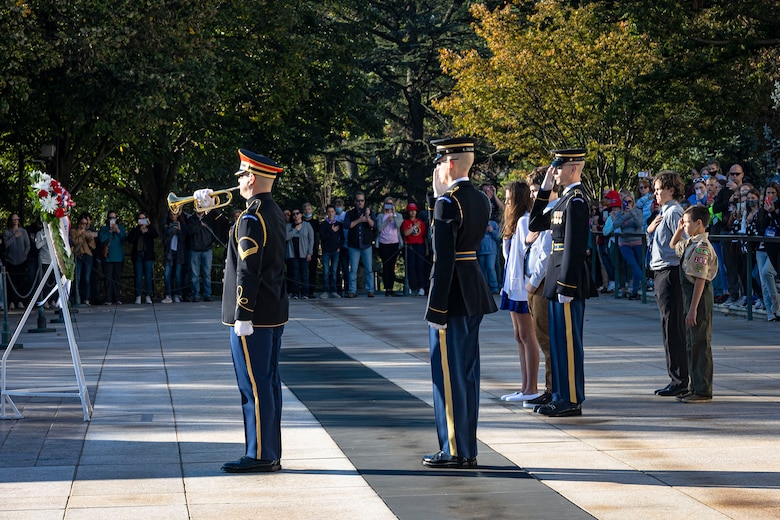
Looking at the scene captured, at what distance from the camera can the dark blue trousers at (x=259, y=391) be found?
736 cm

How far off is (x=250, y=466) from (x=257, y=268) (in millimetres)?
1231

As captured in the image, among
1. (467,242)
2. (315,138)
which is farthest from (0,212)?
(467,242)

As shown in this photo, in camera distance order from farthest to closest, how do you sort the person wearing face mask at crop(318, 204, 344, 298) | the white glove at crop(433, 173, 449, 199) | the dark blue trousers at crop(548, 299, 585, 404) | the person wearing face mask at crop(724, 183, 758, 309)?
the person wearing face mask at crop(318, 204, 344, 298), the person wearing face mask at crop(724, 183, 758, 309), the dark blue trousers at crop(548, 299, 585, 404), the white glove at crop(433, 173, 449, 199)

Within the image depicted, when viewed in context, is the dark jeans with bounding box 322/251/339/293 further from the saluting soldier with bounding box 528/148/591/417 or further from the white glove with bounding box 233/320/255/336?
the white glove with bounding box 233/320/255/336

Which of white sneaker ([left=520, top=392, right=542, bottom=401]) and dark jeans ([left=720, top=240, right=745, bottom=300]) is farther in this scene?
dark jeans ([left=720, top=240, right=745, bottom=300])

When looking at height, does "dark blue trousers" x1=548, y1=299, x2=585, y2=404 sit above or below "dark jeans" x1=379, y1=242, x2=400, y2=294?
below

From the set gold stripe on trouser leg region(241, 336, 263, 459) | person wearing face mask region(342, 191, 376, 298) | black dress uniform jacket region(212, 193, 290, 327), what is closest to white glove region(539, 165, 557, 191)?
black dress uniform jacket region(212, 193, 290, 327)

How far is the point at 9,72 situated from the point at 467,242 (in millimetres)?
14803

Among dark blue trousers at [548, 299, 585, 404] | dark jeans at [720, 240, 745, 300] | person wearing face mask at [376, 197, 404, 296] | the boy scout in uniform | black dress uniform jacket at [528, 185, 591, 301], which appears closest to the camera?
black dress uniform jacket at [528, 185, 591, 301]

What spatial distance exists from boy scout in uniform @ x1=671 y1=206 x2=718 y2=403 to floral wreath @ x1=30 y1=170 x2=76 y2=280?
5055 mm

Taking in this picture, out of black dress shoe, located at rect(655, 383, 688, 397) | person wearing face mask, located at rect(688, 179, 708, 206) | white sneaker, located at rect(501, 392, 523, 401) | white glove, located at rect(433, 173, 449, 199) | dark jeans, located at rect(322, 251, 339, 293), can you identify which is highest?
person wearing face mask, located at rect(688, 179, 708, 206)

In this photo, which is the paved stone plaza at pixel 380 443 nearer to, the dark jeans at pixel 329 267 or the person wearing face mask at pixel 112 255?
the person wearing face mask at pixel 112 255

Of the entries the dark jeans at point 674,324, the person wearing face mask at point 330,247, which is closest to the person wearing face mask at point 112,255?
the person wearing face mask at point 330,247

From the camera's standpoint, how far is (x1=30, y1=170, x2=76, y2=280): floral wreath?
9750 mm
